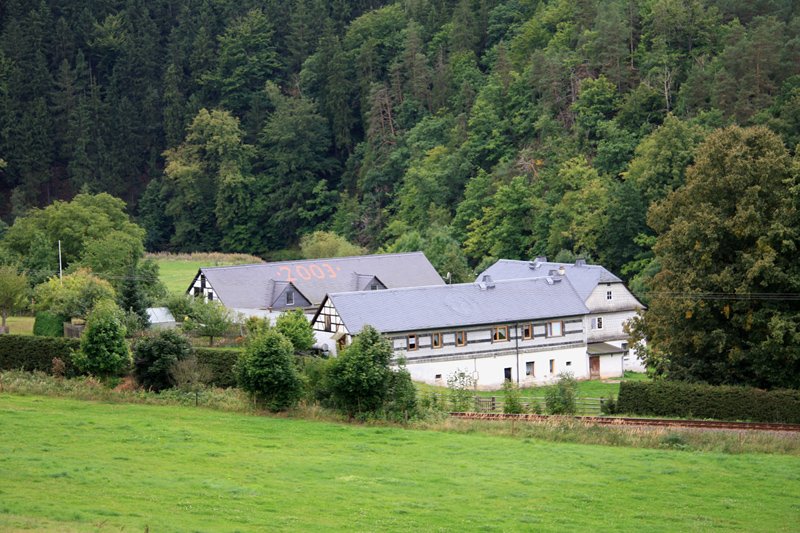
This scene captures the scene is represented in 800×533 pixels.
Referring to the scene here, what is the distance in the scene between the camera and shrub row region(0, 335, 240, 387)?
43188 millimetres

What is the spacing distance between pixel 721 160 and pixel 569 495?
19.3 m

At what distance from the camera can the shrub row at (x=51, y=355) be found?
43.2m

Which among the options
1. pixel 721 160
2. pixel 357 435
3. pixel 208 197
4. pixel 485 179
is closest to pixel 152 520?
pixel 357 435

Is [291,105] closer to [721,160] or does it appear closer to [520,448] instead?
[721,160]

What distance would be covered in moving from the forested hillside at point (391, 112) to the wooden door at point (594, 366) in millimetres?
13841

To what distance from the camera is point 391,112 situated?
112 metres

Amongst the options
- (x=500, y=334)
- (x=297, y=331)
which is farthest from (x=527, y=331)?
(x=297, y=331)

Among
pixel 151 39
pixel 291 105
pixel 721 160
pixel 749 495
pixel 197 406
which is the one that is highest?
pixel 151 39

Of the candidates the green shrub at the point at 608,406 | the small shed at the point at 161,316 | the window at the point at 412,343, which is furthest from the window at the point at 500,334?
the small shed at the point at 161,316

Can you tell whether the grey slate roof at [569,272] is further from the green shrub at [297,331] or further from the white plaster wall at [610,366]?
the green shrub at [297,331]

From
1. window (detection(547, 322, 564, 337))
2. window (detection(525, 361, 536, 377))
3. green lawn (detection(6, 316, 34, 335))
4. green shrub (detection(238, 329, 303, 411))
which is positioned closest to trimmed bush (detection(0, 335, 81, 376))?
green shrub (detection(238, 329, 303, 411))

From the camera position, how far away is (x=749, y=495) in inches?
1080

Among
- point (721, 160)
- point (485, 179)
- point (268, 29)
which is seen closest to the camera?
point (721, 160)

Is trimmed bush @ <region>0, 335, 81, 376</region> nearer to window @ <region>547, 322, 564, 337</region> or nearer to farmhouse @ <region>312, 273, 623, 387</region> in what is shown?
farmhouse @ <region>312, 273, 623, 387</region>
